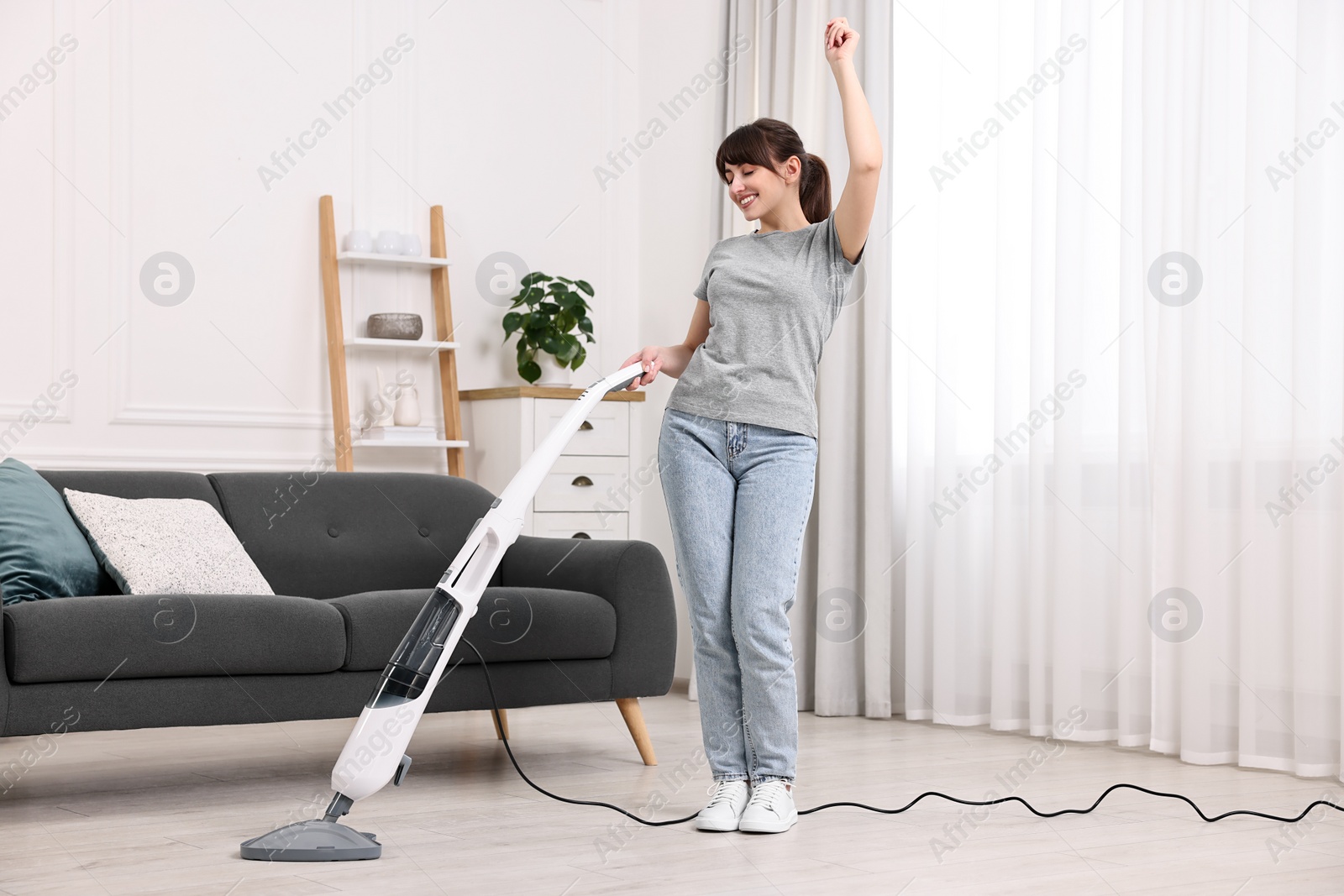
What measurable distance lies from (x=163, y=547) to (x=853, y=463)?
2008 mm

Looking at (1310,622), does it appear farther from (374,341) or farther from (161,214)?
(161,214)

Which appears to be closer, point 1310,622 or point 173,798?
point 173,798

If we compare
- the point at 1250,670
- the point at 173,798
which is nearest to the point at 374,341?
the point at 173,798

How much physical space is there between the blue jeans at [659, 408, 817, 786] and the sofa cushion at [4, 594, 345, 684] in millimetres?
790

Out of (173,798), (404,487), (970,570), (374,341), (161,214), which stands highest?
(161,214)

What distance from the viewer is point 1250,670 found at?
2.86 meters

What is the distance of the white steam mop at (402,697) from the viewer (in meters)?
2.02

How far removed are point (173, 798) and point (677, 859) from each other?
3.71ft

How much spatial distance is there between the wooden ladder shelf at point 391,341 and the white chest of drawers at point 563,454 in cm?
10

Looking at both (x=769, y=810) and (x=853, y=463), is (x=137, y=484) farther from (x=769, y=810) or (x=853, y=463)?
(x=853, y=463)

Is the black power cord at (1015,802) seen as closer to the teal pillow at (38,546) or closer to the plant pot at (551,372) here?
the teal pillow at (38,546)

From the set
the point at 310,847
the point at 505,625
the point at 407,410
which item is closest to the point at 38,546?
the point at 505,625

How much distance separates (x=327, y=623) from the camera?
258cm

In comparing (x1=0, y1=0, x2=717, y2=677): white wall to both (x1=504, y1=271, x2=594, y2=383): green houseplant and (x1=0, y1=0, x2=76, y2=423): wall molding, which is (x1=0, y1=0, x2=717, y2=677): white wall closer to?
(x1=0, y1=0, x2=76, y2=423): wall molding
